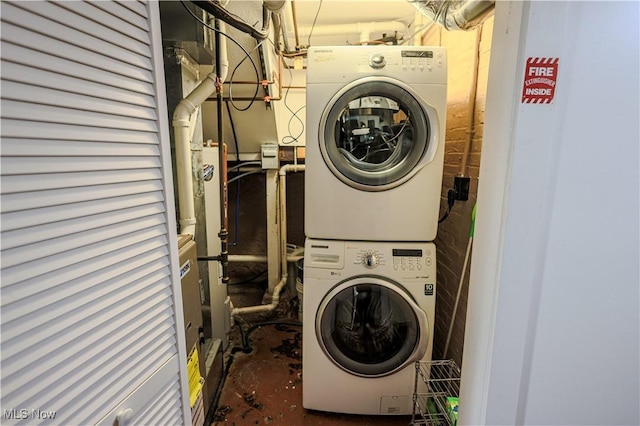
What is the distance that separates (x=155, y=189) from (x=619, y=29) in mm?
1112

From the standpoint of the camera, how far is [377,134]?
1.66 meters

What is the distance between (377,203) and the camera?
1.56 meters

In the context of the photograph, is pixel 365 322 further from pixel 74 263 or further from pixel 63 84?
pixel 63 84

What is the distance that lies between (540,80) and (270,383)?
198cm

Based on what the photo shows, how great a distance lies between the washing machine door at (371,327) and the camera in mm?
1565

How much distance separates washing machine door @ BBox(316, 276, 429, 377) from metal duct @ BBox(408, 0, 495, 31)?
3.88ft

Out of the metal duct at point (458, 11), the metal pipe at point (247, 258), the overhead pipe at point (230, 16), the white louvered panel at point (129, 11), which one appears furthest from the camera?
the metal pipe at point (247, 258)

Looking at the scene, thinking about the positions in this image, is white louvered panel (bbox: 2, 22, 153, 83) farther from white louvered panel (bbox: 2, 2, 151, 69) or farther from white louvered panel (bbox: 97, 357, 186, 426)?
white louvered panel (bbox: 97, 357, 186, 426)

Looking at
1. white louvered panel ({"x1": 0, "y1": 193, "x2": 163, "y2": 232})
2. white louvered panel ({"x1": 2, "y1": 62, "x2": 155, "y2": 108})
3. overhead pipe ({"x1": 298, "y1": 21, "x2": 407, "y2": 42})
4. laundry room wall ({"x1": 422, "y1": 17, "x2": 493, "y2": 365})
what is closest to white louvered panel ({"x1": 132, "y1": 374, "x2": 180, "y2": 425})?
white louvered panel ({"x1": 0, "y1": 193, "x2": 163, "y2": 232})

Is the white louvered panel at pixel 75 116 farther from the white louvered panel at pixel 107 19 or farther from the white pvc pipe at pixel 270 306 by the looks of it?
the white pvc pipe at pixel 270 306

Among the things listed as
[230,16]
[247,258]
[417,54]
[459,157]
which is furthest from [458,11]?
[247,258]

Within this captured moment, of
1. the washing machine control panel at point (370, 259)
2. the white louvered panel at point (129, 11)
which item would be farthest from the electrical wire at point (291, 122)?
the white louvered panel at point (129, 11)

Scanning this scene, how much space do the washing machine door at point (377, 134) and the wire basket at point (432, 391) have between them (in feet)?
3.04

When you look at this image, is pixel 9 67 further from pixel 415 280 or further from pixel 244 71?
pixel 244 71
